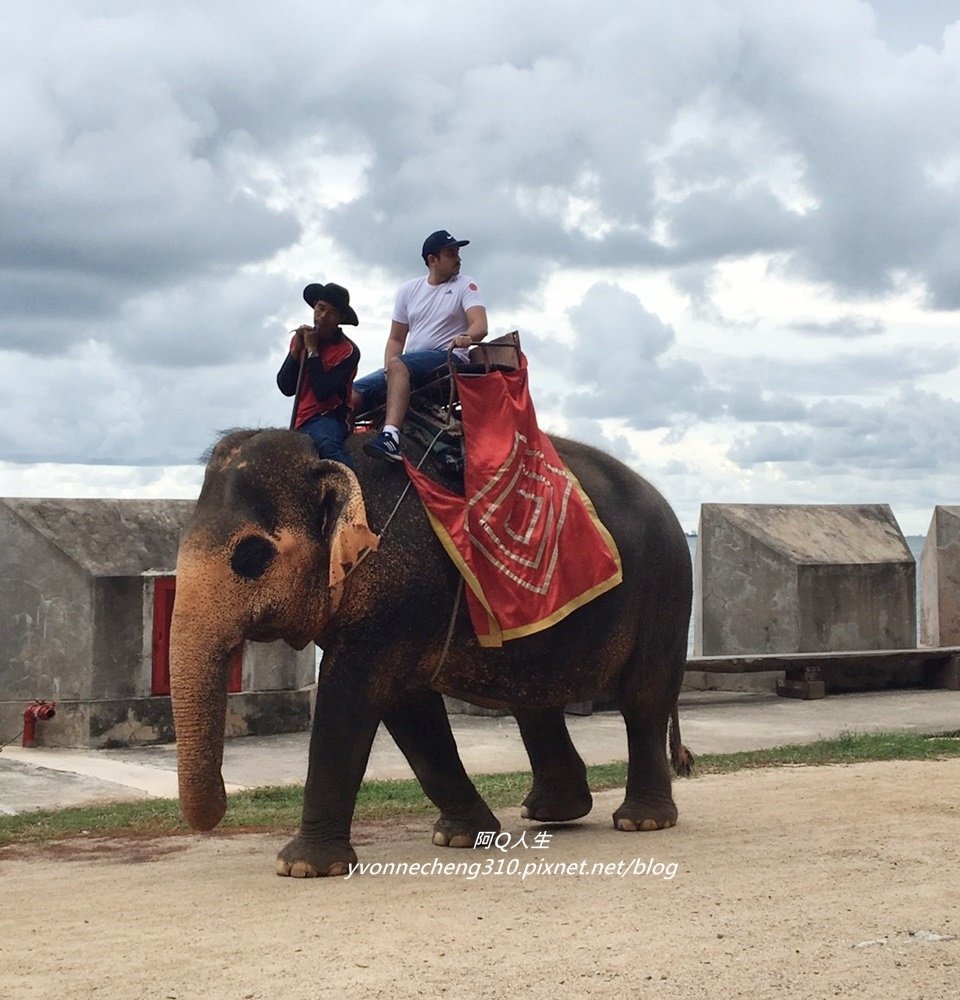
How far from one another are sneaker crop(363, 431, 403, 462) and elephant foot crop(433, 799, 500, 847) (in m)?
1.96

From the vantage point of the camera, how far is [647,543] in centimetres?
863

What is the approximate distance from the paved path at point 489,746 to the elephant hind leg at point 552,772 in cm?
314

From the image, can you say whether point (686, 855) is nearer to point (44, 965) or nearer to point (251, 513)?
point (251, 513)

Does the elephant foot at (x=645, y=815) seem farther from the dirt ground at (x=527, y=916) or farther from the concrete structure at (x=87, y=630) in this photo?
the concrete structure at (x=87, y=630)

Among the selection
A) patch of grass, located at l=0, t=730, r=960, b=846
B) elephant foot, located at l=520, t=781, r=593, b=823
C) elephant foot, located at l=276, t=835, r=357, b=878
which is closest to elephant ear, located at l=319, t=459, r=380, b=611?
elephant foot, located at l=276, t=835, r=357, b=878

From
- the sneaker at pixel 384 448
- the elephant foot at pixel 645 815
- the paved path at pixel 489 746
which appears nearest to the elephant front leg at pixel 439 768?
the elephant foot at pixel 645 815

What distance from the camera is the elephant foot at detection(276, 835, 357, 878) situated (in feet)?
24.0

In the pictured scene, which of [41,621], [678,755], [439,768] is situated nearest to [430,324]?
[439,768]

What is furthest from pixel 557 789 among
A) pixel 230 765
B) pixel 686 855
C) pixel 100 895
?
pixel 230 765

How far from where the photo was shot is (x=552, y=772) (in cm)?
884

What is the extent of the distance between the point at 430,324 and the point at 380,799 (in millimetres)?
3651

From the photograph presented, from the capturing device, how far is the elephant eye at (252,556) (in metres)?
7.34

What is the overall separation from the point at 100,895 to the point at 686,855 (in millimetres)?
2742

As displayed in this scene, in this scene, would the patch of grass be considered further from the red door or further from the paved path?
the red door
